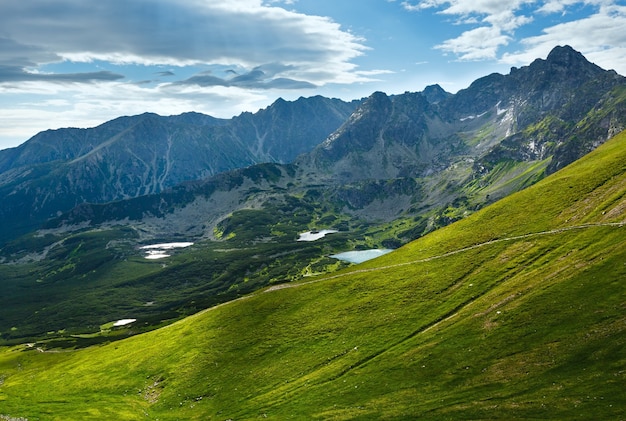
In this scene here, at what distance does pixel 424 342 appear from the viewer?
75.3 m

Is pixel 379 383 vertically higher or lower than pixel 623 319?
lower

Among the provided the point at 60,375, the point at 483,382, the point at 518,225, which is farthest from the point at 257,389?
the point at 518,225

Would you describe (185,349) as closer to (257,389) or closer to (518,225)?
(257,389)

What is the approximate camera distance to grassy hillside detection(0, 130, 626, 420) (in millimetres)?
58125

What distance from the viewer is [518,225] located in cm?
11112

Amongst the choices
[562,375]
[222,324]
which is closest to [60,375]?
[222,324]

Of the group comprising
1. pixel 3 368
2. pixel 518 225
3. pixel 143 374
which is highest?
pixel 518 225

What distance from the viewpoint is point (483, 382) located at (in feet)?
197

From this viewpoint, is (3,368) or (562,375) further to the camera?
(3,368)

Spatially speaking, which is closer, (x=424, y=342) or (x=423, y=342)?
(x=424, y=342)

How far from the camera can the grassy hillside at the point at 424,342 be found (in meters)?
58.1

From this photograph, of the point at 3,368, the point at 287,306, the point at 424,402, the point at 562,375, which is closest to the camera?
the point at 562,375

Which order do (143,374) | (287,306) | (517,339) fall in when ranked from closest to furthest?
(517,339), (143,374), (287,306)

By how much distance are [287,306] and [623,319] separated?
69.7 metres
